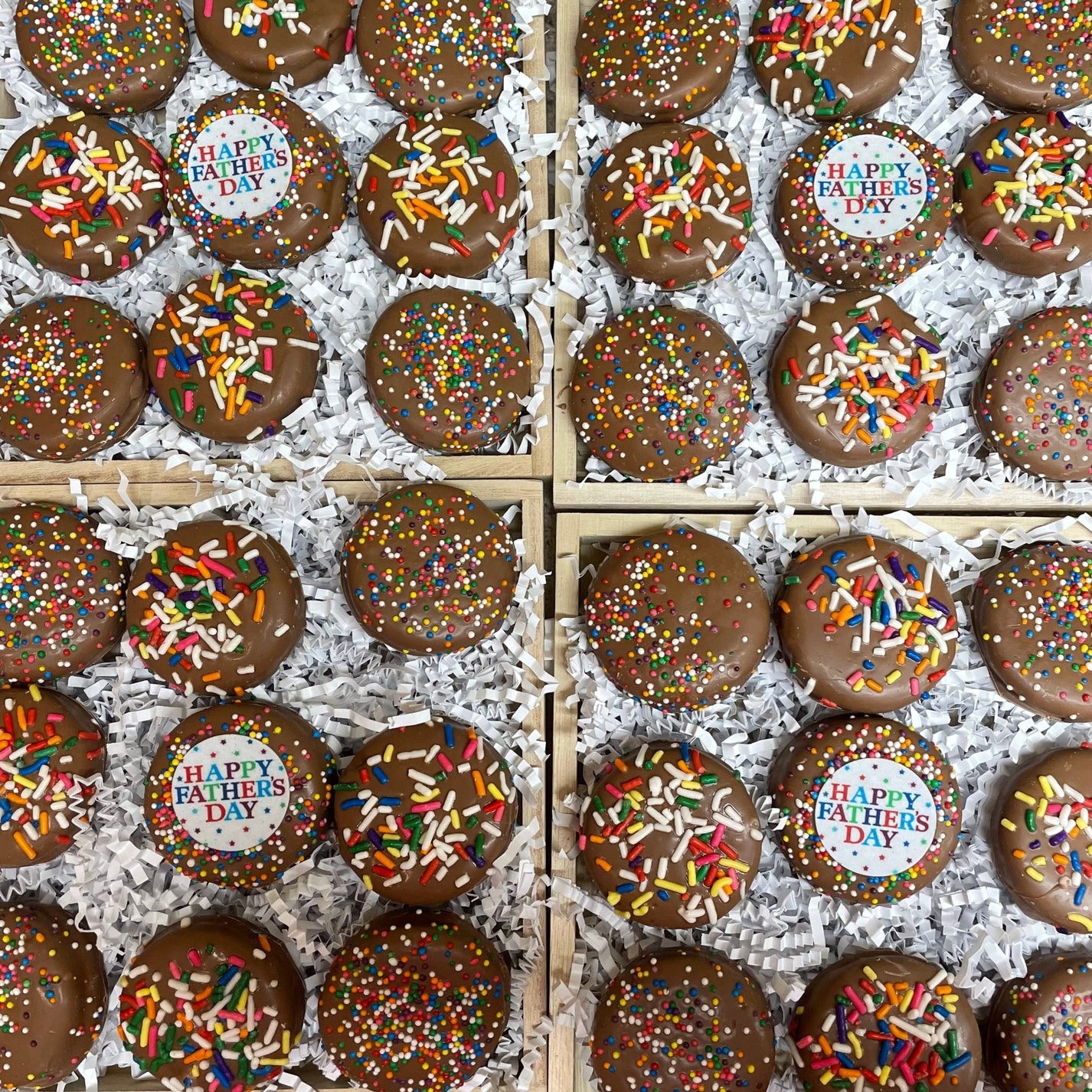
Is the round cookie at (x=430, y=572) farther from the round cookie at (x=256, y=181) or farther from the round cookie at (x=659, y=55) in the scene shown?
the round cookie at (x=659, y=55)

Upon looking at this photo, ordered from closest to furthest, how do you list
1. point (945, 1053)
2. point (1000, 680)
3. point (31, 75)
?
point (945, 1053) → point (1000, 680) → point (31, 75)

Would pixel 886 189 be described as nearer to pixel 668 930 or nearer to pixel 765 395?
pixel 765 395

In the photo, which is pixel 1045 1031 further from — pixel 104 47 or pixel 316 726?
pixel 104 47

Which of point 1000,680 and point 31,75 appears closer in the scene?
point 1000,680

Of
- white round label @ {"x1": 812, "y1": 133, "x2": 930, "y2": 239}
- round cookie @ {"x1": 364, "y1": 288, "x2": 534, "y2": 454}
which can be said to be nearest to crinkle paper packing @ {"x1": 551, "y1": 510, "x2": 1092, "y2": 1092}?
round cookie @ {"x1": 364, "y1": 288, "x2": 534, "y2": 454}

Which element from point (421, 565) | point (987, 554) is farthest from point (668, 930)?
point (987, 554)

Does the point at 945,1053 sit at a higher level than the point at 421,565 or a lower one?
lower

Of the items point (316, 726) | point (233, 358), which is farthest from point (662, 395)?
point (316, 726)

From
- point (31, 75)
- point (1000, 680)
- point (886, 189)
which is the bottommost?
point (1000, 680)
